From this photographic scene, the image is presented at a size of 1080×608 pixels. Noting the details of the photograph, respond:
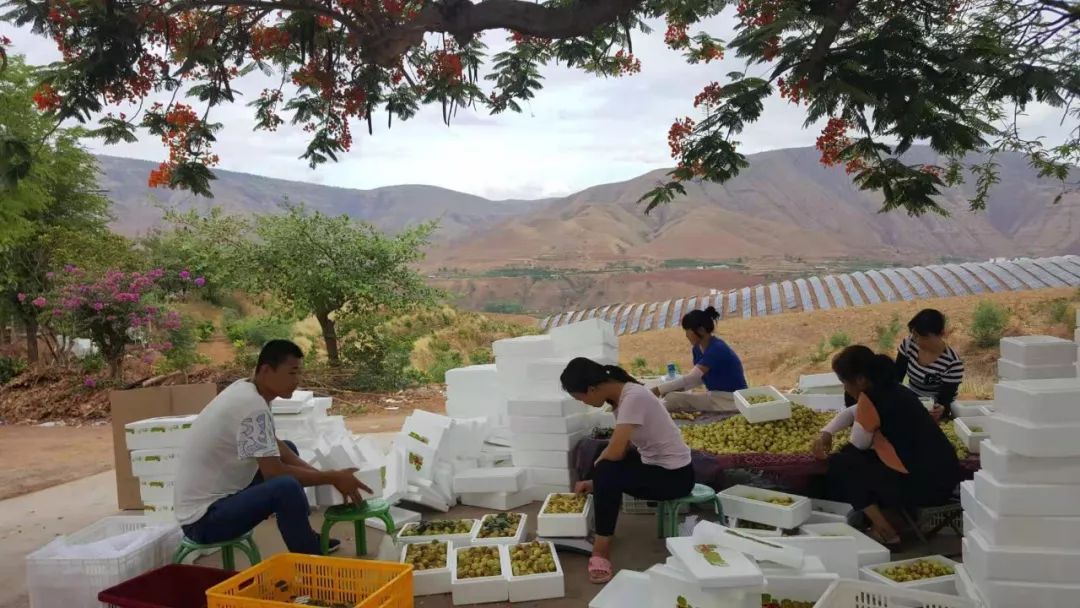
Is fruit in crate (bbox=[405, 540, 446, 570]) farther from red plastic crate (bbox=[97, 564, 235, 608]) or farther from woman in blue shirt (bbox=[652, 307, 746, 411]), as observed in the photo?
woman in blue shirt (bbox=[652, 307, 746, 411])

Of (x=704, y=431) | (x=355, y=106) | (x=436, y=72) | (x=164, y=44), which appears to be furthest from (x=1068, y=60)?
(x=164, y=44)

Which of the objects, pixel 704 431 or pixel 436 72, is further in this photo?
pixel 436 72

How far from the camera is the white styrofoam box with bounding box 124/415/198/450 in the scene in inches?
174

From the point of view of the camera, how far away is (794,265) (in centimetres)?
3744

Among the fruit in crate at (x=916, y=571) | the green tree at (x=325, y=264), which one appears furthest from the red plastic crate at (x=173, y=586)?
the green tree at (x=325, y=264)

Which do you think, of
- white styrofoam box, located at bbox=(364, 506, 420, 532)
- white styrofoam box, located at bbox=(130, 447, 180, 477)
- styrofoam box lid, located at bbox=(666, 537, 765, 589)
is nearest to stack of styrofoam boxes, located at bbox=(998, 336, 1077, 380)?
styrofoam box lid, located at bbox=(666, 537, 765, 589)

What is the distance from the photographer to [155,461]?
448 cm

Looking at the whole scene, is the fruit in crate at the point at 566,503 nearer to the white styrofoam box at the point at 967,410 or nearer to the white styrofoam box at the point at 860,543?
the white styrofoam box at the point at 860,543

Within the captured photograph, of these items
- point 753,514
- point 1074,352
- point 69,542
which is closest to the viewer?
point 69,542

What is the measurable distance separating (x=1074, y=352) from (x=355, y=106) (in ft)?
16.1

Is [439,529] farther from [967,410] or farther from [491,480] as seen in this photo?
[967,410]

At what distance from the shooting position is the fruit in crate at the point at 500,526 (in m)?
3.89

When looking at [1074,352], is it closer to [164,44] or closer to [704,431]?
[704,431]

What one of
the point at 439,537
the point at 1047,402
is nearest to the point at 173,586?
the point at 439,537
